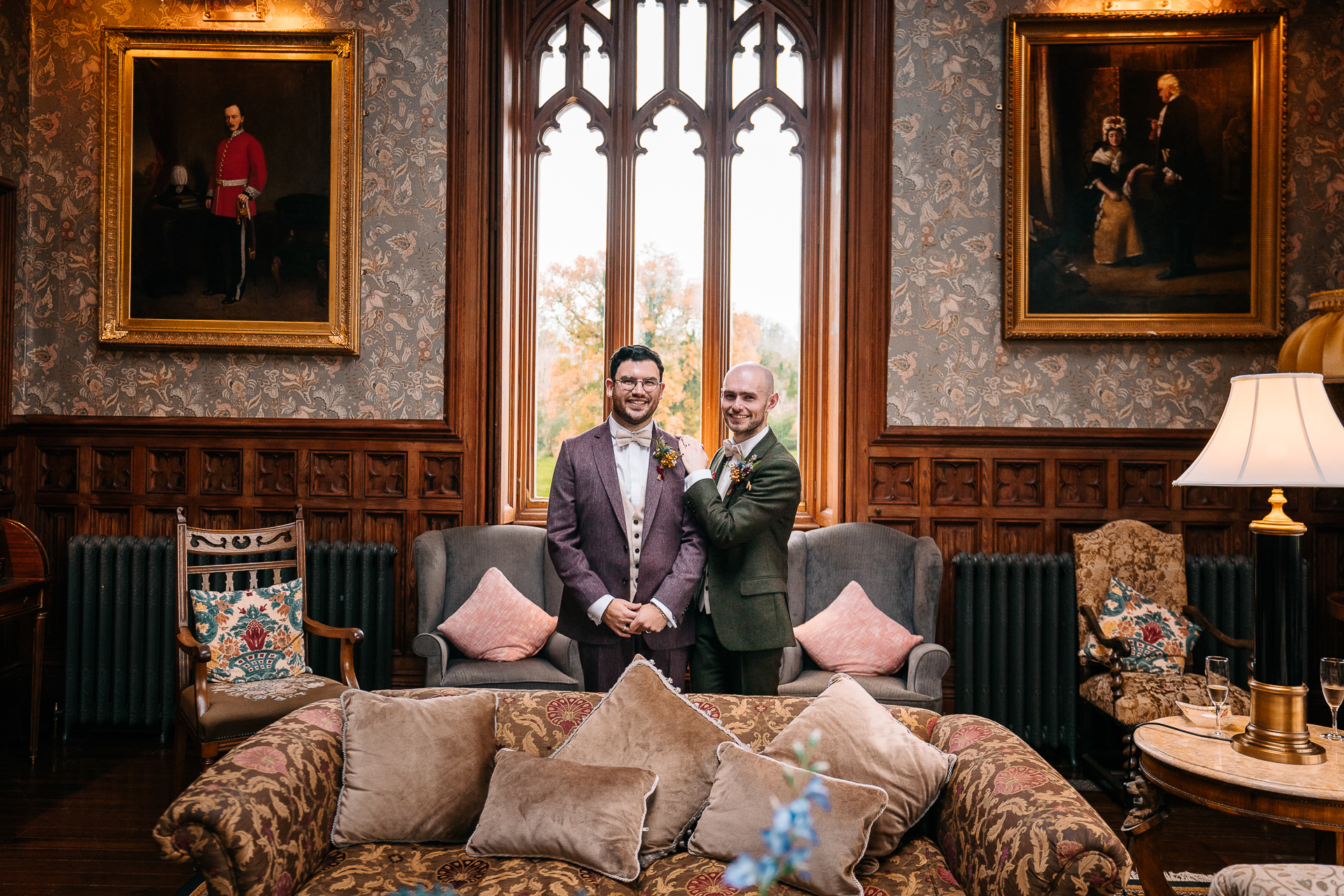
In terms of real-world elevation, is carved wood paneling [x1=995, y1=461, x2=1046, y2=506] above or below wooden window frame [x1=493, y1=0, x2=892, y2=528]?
below

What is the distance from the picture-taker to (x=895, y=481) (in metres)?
4.44

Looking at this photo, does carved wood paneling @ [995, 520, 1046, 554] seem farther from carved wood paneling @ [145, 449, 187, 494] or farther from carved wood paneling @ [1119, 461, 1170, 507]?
carved wood paneling @ [145, 449, 187, 494]

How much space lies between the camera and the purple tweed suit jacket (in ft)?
8.97

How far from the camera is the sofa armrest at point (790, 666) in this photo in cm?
371

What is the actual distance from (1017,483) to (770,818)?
9.74 ft

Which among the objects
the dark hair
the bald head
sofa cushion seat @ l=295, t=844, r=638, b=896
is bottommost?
sofa cushion seat @ l=295, t=844, r=638, b=896

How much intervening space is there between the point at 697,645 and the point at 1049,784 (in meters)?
1.26

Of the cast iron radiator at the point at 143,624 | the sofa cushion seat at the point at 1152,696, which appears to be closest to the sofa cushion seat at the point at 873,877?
the sofa cushion seat at the point at 1152,696

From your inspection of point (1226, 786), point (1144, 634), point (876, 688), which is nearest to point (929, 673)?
point (876, 688)

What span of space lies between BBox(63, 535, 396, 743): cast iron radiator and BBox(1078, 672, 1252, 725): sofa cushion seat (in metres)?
3.32

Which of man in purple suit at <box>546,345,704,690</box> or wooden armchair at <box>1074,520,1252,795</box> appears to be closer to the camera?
man in purple suit at <box>546,345,704,690</box>

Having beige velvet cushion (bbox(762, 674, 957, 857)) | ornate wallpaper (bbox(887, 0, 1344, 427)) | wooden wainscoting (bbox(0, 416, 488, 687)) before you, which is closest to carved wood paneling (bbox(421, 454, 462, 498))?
wooden wainscoting (bbox(0, 416, 488, 687))

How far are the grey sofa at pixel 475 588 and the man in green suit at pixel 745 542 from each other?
1.01 metres

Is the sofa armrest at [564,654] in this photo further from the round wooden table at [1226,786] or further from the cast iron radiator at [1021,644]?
the round wooden table at [1226,786]
